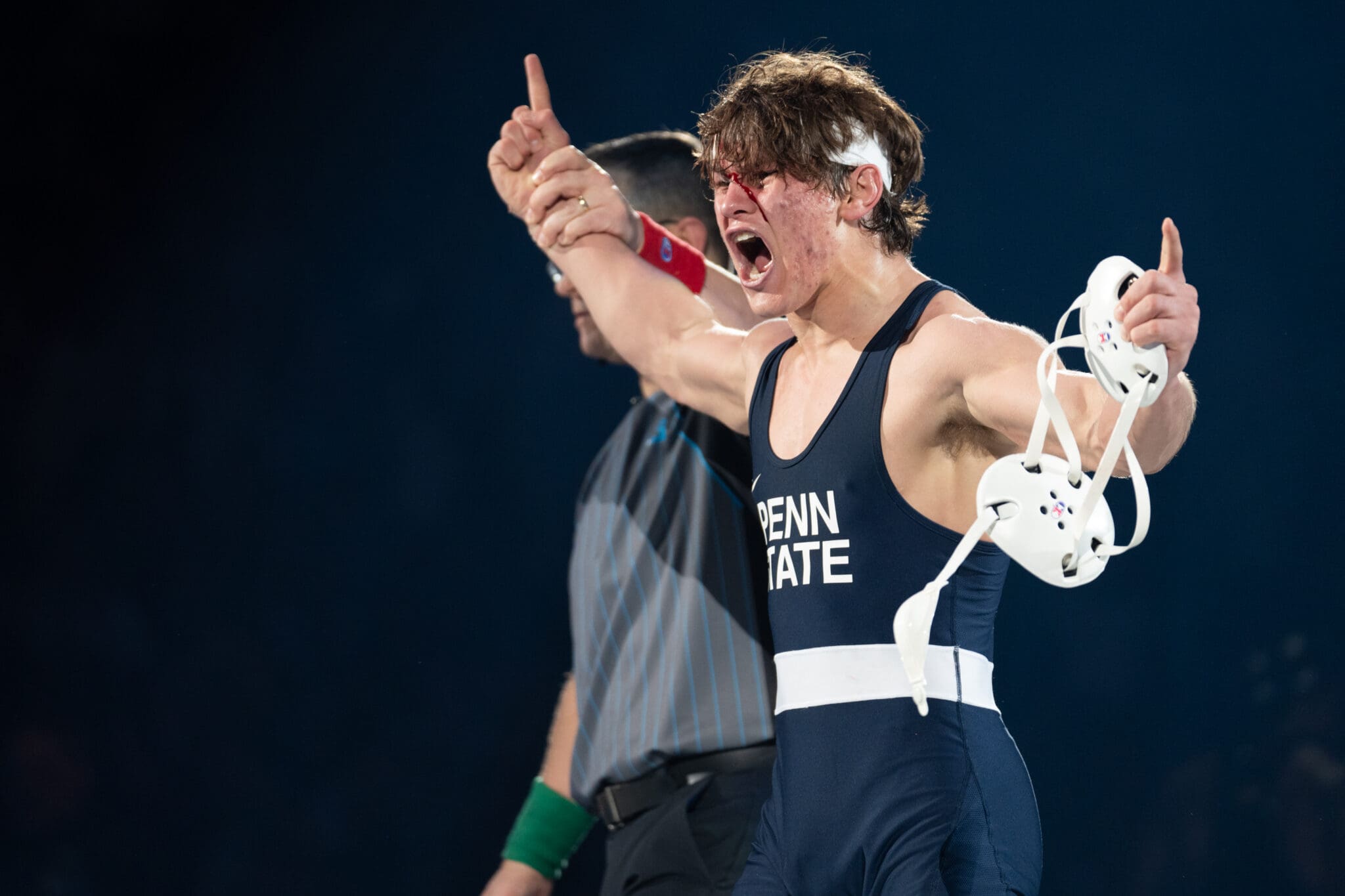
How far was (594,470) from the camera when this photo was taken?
2.33m

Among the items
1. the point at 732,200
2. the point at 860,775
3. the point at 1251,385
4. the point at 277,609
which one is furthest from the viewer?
the point at 277,609

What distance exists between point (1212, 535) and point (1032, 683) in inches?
15.7

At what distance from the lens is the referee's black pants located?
1.86 metres

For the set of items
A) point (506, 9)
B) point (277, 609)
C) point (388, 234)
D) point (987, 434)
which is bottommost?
point (277, 609)

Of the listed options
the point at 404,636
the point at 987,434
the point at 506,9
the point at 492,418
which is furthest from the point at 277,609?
the point at 987,434

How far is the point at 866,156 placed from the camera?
5.39 feet

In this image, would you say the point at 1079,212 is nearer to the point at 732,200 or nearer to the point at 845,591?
the point at 732,200

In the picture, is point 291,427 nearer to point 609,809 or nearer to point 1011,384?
point 609,809

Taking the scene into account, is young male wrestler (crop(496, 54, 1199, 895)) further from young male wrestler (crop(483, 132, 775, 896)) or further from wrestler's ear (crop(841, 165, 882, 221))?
young male wrestler (crop(483, 132, 775, 896))

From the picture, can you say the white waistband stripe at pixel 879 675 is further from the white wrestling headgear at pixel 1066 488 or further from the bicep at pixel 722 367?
the bicep at pixel 722 367

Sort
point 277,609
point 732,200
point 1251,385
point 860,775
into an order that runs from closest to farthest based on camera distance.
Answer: point 860,775, point 732,200, point 1251,385, point 277,609

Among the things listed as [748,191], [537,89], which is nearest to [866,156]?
[748,191]

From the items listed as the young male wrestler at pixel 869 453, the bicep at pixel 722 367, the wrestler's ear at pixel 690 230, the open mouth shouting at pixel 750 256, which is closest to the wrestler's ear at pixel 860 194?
the young male wrestler at pixel 869 453

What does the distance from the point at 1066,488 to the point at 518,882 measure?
137 cm
